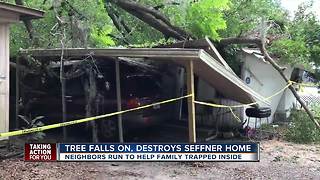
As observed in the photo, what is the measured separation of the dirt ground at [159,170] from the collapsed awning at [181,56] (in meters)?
1.98

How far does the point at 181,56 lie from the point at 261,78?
6557 mm

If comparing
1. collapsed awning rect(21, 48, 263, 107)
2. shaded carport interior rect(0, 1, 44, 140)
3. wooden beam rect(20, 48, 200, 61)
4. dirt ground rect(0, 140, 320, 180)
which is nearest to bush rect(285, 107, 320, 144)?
collapsed awning rect(21, 48, 263, 107)

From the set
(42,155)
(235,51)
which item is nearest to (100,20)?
(235,51)

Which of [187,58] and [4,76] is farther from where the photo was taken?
[4,76]

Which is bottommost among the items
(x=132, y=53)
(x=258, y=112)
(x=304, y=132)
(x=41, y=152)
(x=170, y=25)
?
(x=304, y=132)

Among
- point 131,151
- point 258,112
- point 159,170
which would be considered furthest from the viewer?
point 258,112

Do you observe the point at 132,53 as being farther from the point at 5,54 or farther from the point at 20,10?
the point at 5,54

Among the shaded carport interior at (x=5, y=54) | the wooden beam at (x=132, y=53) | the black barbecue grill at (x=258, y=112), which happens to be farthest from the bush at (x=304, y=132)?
the shaded carport interior at (x=5, y=54)

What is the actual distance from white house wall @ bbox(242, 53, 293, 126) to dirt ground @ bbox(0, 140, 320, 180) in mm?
4617

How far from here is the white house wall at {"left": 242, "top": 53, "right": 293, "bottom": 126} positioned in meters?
13.4

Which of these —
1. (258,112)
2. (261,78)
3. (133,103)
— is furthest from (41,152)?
(261,78)

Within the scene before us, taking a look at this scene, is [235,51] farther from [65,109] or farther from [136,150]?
[136,150]

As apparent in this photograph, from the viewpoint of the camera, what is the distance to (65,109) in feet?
34.2

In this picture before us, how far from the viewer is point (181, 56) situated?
8.20 meters
